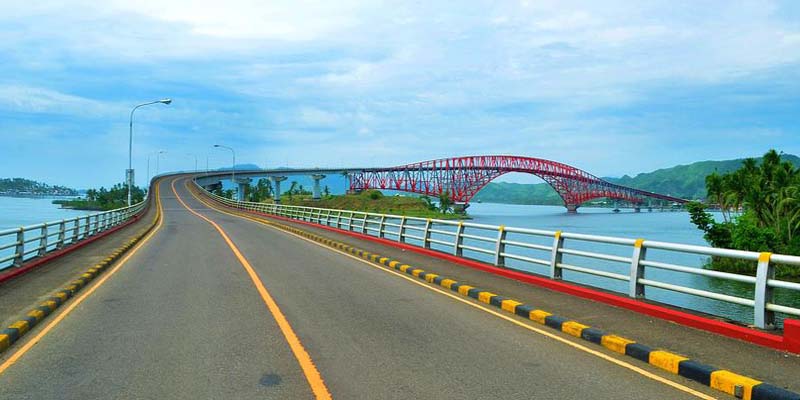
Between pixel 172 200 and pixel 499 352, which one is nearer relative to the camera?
pixel 499 352

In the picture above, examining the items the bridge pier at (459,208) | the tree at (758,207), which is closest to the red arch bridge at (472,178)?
the bridge pier at (459,208)

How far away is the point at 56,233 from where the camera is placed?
1978 centimetres

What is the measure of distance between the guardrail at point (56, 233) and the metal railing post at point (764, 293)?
45.6ft

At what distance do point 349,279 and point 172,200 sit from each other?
8876 centimetres

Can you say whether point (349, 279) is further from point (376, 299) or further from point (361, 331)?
point (361, 331)

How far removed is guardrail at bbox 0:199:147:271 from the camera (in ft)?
48.8

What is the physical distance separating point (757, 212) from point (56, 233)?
57.9 metres

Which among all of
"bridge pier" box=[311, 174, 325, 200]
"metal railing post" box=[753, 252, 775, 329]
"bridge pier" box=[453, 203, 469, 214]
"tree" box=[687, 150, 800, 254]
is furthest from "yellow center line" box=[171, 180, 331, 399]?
"bridge pier" box=[311, 174, 325, 200]

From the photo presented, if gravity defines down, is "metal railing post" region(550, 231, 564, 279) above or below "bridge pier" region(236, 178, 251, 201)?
below

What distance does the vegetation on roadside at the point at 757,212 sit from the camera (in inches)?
1976

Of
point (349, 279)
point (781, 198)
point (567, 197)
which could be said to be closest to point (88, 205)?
point (567, 197)

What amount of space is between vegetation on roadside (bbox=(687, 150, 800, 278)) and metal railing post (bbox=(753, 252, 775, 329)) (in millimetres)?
42785

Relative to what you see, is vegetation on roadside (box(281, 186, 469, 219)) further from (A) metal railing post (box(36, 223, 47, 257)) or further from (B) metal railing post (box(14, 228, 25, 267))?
(B) metal railing post (box(14, 228, 25, 267))

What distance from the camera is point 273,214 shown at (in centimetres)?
6231
